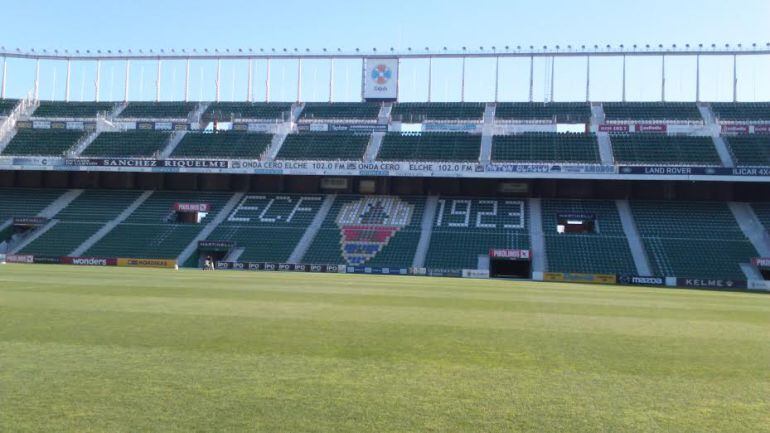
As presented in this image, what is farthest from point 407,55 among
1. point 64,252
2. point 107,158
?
point 64,252

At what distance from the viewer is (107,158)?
49.0 meters

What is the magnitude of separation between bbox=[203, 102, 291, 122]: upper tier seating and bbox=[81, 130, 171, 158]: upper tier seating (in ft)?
17.2

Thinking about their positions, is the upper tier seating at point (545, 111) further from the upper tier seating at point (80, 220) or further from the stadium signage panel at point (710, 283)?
the upper tier seating at point (80, 220)

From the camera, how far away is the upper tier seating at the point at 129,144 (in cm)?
5150

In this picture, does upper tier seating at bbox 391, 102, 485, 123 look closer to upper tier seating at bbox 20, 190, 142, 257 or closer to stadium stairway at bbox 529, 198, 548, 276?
stadium stairway at bbox 529, 198, 548, 276

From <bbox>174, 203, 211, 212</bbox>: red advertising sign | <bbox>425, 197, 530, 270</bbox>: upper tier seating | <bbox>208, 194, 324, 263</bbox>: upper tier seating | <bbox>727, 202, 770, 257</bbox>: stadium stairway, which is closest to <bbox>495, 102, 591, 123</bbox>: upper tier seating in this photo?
<bbox>425, 197, 530, 270</bbox>: upper tier seating

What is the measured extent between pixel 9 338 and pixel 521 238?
36486 mm

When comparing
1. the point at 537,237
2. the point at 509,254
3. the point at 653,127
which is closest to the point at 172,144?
the point at 509,254

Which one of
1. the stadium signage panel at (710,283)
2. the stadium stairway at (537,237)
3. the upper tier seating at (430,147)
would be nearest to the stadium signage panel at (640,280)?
the stadium signage panel at (710,283)

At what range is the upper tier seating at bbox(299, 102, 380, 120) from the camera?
183 feet

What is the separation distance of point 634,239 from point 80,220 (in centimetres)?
3882

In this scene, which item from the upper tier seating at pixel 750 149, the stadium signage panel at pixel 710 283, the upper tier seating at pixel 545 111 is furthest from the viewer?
the upper tier seating at pixel 545 111

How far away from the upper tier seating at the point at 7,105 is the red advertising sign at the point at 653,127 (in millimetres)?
53259

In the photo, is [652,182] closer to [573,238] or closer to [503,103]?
[573,238]
